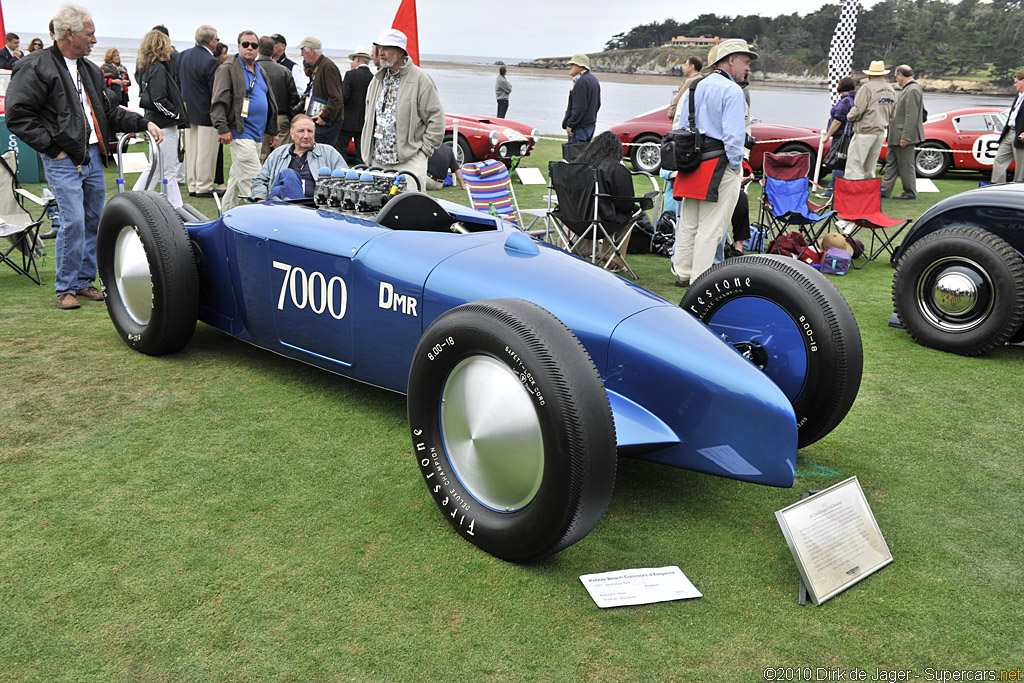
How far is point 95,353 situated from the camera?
188 inches

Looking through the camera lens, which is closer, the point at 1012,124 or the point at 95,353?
the point at 95,353

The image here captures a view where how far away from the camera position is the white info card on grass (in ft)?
8.77

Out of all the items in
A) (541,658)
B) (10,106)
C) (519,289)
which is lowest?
(541,658)

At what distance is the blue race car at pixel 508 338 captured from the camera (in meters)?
2.62

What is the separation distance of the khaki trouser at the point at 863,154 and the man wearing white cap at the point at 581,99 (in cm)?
397

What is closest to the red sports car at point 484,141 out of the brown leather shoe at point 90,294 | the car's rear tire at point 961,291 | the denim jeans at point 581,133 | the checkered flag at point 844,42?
the denim jeans at point 581,133

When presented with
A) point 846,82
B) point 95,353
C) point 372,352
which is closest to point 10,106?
point 95,353

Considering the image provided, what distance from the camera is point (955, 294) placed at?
5449 millimetres

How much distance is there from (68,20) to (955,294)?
5.99 meters

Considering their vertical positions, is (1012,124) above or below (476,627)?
above

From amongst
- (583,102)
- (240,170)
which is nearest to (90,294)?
(240,170)

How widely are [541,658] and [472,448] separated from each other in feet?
2.51

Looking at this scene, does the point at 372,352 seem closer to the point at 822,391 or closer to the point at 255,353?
the point at 255,353

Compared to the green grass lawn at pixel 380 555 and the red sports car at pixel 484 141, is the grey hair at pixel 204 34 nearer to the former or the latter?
the red sports car at pixel 484 141
